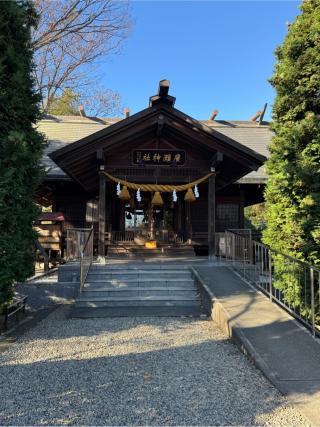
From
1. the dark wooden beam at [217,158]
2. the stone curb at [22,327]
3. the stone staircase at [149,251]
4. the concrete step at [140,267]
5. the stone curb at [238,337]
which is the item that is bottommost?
the stone curb at [22,327]

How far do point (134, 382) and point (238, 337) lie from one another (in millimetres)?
1878

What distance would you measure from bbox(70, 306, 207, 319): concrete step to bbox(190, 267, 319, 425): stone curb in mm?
448

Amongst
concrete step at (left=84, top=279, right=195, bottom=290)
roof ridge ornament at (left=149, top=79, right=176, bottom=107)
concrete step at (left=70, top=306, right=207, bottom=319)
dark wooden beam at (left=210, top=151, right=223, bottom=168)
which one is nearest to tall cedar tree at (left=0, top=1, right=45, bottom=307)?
concrete step at (left=70, top=306, right=207, bottom=319)

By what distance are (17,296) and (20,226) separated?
93.7 inches

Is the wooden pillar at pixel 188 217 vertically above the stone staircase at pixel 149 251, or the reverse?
the wooden pillar at pixel 188 217

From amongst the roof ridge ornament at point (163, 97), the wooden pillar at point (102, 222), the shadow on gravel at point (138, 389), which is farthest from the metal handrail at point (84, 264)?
the roof ridge ornament at point (163, 97)

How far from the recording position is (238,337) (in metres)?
5.21

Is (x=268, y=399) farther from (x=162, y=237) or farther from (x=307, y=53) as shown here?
(x=162, y=237)

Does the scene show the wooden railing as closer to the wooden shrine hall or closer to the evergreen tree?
the wooden shrine hall

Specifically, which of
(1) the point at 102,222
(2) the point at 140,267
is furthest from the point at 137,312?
(1) the point at 102,222

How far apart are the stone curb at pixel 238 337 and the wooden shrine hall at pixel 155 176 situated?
3954 mm

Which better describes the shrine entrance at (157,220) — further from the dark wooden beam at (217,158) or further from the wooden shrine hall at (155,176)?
the dark wooden beam at (217,158)

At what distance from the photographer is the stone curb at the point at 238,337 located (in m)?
3.65

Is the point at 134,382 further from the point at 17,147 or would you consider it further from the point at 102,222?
the point at 102,222
